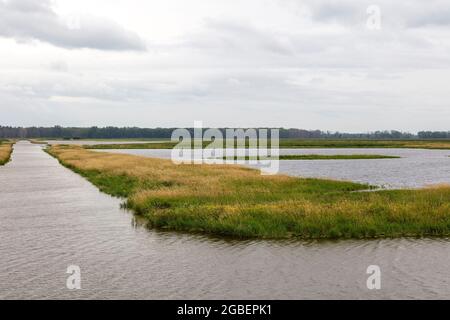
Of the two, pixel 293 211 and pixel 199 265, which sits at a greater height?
pixel 293 211

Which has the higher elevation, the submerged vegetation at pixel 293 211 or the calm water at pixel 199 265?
the submerged vegetation at pixel 293 211

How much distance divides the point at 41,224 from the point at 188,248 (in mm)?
9647

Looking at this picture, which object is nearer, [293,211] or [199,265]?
[199,265]

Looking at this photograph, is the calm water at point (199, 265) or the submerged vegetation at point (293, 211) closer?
the calm water at point (199, 265)

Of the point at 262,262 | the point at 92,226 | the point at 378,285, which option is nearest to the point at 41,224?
the point at 92,226

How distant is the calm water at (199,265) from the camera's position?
49.5 ft

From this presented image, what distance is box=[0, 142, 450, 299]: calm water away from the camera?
594 inches

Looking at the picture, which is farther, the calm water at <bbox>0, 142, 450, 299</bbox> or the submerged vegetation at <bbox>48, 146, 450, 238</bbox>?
the submerged vegetation at <bbox>48, 146, 450, 238</bbox>

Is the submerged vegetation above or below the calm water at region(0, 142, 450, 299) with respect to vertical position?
above

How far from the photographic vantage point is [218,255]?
752 inches

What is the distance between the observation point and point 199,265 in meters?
17.8
